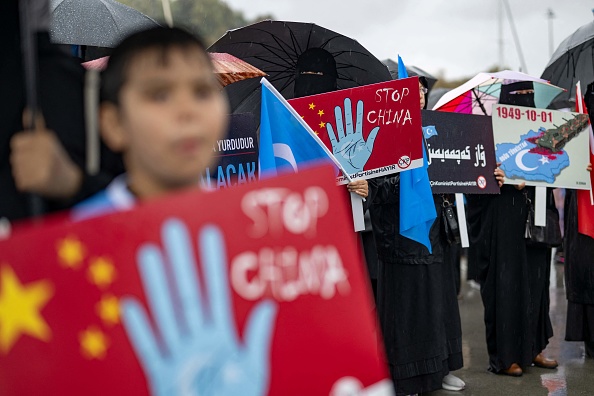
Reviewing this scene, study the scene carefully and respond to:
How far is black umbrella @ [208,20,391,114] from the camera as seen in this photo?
16.2 ft

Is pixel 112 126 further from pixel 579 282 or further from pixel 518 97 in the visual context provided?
pixel 579 282

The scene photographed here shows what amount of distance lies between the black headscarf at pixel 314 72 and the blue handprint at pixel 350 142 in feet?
1.48

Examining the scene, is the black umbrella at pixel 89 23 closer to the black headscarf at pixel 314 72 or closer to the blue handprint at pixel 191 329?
the black headscarf at pixel 314 72

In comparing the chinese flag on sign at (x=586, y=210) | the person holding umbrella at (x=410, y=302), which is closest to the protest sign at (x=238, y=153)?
the person holding umbrella at (x=410, y=302)

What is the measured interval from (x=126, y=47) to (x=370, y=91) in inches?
124

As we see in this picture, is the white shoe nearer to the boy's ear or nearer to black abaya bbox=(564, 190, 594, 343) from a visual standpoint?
black abaya bbox=(564, 190, 594, 343)

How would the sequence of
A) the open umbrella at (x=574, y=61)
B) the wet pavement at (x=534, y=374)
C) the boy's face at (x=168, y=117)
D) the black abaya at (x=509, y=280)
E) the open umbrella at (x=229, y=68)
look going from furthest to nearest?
the open umbrella at (x=574, y=61)
the black abaya at (x=509, y=280)
the wet pavement at (x=534, y=374)
the open umbrella at (x=229, y=68)
the boy's face at (x=168, y=117)

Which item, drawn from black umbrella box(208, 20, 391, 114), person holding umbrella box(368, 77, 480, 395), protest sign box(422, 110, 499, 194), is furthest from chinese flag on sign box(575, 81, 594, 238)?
black umbrella box(208, 20, 391, 114)

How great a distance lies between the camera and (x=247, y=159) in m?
4.61

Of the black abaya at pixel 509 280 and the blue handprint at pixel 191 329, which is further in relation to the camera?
the black abaya at pixel 509 280

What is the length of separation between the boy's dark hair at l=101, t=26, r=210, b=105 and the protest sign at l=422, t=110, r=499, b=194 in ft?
13.1

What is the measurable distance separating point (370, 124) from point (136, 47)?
316 centimetres

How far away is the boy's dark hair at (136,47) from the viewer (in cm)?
168

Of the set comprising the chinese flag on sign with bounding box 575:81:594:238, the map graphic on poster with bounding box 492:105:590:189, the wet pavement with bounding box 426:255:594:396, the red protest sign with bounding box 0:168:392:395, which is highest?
the map graphic on poster with bounding box 492:105:590:189
